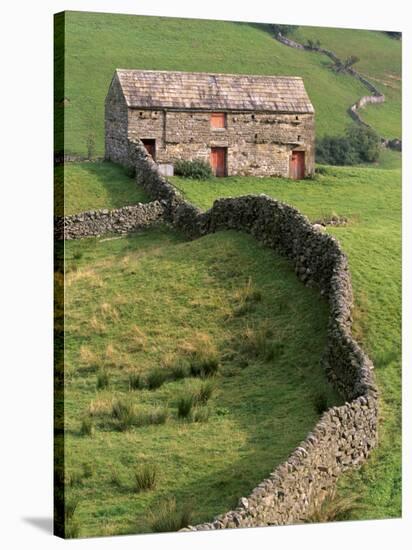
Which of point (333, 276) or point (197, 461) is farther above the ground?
point (333, 276)

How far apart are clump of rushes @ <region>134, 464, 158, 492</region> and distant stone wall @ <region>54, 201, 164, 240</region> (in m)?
11.2

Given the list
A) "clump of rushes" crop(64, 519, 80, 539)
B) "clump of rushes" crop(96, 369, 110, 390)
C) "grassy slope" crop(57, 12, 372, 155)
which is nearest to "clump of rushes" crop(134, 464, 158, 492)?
"clump of rushes" crop(64, 519, 80, 539)

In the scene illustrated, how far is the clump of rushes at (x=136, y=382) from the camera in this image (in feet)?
60.4

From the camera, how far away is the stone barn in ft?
106

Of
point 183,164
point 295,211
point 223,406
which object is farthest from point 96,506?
point 183,164

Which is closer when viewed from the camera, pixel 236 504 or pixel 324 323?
pixel 236 504

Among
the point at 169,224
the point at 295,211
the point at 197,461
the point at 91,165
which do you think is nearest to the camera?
the point at 197,461

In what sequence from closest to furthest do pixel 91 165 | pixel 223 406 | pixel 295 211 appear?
pixel 223 406 → pixel 295 211 → pixel 91 165

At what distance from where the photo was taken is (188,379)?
61.9 feet

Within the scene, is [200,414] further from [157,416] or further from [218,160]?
[218,160]

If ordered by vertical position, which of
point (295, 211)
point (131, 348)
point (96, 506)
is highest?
point (295, 211)

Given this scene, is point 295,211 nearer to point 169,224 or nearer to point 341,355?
point 341,355

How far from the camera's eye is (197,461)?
Result: 1662cm

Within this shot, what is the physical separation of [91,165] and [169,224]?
20.3ft
